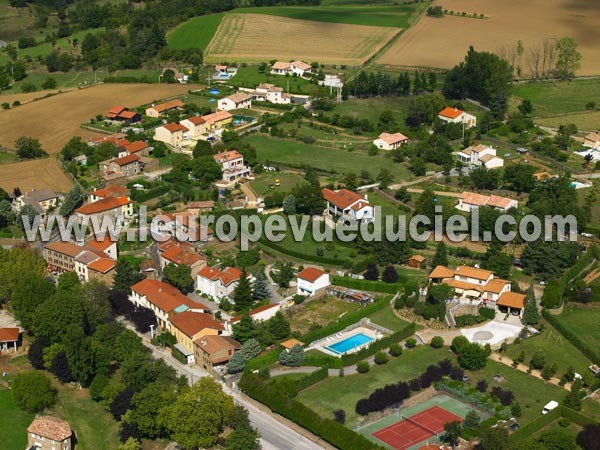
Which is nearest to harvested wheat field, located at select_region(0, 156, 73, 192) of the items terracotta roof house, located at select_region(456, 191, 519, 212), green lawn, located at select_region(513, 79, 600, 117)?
terracotta roof house, located at select_region(456, 191, 519, 212)

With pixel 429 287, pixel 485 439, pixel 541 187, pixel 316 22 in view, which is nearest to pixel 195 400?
pixel 485 439

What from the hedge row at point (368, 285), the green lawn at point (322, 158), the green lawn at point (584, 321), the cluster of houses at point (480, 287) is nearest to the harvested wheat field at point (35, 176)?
the green lawn at point (322, 158)

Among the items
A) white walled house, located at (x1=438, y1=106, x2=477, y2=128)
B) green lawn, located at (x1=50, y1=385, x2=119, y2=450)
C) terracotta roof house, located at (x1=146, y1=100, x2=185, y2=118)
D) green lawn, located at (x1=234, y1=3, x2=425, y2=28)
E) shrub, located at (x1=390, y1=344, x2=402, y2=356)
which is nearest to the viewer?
green lawn, located at (x1=50, y1=385, x2=119, y2=450)

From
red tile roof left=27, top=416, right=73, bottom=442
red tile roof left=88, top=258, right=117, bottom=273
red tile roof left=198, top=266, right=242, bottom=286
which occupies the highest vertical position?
red tile roof left=88, top=258, right=117, bottom=273

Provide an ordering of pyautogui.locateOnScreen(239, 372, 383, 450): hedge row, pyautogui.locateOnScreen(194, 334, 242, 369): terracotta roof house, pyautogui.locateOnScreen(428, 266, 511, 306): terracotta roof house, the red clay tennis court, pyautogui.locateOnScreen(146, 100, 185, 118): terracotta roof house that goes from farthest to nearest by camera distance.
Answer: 1. pyautogui.locateOnScreen(146, 100, 185, 118): terracotta roof house
2. pyautogui.locateOnScreen(428, 266, 511, 306): terracotta roof house
3. pyautogui.locateOnScreen(194, 334, 242, 369): terracotta roof house
4. the red clay tennis court
5. pyautogui.locateOnScreen(239, 372, 383, 450): hedge row

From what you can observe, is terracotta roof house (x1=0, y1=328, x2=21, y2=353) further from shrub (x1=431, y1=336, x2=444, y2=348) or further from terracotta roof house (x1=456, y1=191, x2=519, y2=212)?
terracotta roof house (x1=456, y1=191, x2=519, y2=212)

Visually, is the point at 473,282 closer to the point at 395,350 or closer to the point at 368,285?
the point at 368,285

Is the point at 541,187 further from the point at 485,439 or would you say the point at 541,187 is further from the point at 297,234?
the point at 485,439
